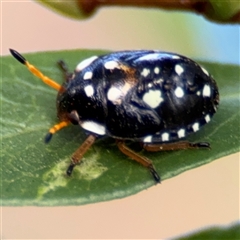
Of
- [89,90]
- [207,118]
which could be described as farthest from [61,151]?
[207,118]

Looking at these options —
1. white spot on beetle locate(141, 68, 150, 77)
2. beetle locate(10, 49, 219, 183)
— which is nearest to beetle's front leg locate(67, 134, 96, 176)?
beetle locate(10, 49, 219, 183)

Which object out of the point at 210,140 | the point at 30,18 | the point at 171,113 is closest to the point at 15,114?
the point at 171,113

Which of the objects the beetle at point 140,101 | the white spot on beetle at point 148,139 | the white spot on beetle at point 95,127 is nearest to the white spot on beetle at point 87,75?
the beetle at point 140,101

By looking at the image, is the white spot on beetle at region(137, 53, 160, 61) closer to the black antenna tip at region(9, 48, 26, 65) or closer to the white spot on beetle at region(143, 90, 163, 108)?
the white spot on beetle at region(143, 90, 163, 108)

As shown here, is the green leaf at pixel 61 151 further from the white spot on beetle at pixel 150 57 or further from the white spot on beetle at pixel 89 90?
the white spot on beetle at pixel 150 57

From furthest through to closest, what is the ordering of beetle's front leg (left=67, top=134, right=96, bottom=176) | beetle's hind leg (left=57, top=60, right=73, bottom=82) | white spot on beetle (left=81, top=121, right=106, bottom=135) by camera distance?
1. beetle's hind leg (left=57, top=60, right=73, bottom=82)
2. white spot on beetle (left=81, top=121, right=106, bottom=135)
3. beetle's front leg (left=67, top=134, right=96, bottom=176)

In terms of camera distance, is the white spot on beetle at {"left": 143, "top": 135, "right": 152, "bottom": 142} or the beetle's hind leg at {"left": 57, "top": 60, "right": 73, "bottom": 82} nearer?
the white spot on beetle at {"left": 143, "top": 135, "right": 152, "bottom": 142}

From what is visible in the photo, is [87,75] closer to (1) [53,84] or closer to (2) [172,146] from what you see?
(1) [53,84]
